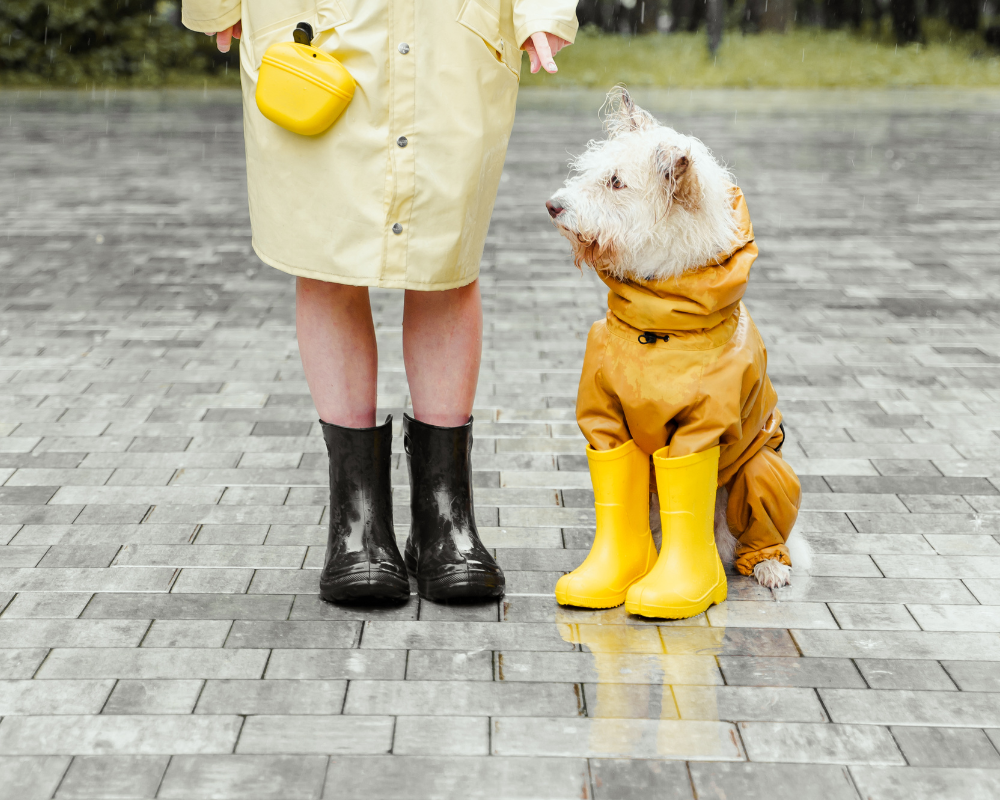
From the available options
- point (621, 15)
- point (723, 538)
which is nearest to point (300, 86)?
point (723, 538)

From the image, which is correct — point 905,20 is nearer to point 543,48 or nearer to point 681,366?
point 543,48

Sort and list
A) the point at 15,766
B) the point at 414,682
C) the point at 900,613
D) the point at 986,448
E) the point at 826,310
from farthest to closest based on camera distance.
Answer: the point at 826,310 < the point at 986,448 < the point at 900,613 < the point at 414,682 < the point at 15,766

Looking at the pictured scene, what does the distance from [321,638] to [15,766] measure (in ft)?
2.42

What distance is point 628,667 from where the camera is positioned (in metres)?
2.57

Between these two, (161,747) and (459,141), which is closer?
(161,747)

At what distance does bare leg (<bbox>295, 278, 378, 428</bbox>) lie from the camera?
9.37 feet

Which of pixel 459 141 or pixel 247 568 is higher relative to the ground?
pixel 459 141

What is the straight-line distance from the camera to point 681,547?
2.79m

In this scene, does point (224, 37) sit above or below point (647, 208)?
above

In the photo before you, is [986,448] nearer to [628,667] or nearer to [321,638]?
[628,667]

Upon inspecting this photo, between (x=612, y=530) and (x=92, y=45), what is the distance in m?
20.3

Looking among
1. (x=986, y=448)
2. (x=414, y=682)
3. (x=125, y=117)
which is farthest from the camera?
(x=125, y=117)

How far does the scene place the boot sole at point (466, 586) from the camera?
284 cm

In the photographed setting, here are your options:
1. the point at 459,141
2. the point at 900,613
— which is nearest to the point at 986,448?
the point at 900,613
